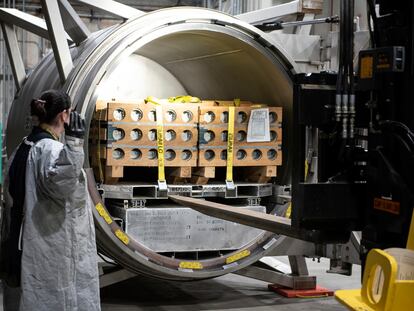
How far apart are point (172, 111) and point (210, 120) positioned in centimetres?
40

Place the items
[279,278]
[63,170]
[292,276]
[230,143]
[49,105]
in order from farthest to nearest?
[292,276], [279,278], [230,143], [49,105], [63,170]

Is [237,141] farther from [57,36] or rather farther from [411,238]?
[411,238]

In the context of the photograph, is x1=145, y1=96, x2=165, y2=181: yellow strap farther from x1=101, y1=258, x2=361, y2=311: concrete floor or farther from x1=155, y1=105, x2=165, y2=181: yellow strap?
x1=101, y1=258, x2=361, y2=311: concrete floor

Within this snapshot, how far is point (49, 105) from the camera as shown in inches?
193

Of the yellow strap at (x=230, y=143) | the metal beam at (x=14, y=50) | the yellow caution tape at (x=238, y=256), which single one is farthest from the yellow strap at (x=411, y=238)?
the metal beam at (x=14, y=50)

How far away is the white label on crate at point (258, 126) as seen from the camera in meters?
7.27

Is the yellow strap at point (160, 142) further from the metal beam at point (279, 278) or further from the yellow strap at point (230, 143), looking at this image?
the metal beam at point (279, 278)

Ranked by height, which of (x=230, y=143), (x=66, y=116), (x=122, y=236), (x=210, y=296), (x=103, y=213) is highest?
(x=66, y=116)

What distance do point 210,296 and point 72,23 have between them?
2.95m

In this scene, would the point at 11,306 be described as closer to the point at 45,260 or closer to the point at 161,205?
the point at 45,260

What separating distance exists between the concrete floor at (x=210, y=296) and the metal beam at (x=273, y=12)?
2.76m

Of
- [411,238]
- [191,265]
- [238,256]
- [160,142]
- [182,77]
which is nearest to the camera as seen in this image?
[411,238]

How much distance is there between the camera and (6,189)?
16.2ft

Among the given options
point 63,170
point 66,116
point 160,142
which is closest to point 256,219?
point 63,170
